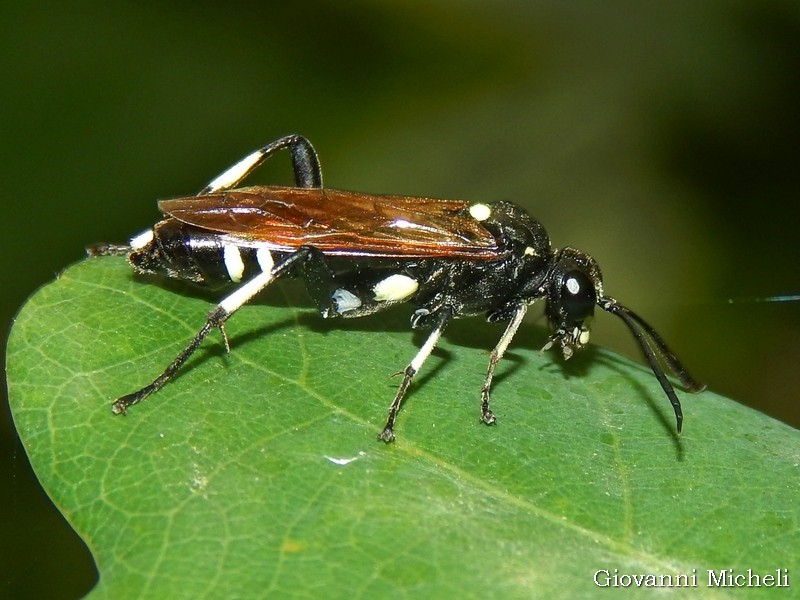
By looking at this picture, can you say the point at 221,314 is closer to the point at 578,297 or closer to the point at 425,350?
the point at 425,350

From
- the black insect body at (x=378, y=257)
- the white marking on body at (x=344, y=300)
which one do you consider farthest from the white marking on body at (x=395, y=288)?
the white marking on body at (x=344, y=300)

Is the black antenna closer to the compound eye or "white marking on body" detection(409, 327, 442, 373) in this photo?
the compound eye

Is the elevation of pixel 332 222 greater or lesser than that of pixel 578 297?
greater

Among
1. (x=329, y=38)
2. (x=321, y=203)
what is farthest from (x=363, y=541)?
(x=329, y=38)

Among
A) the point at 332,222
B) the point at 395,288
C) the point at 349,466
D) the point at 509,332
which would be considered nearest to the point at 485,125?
the point at 395,288

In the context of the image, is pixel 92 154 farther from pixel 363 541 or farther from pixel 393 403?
pixel 363 541

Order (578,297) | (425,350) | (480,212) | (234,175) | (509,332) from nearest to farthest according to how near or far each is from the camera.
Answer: (425,350)
(509,332)
(578,297)
(480,212)
(234,175)

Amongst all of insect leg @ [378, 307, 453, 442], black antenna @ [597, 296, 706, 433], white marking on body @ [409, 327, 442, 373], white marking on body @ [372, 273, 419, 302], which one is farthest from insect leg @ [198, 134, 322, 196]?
black antenna @ [597, 296, 706, 433]

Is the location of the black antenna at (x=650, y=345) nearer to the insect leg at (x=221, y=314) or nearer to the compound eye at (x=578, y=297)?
the compound eye at (x=578, y=297)
